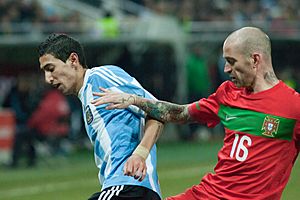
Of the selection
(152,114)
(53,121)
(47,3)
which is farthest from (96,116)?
(47,3)

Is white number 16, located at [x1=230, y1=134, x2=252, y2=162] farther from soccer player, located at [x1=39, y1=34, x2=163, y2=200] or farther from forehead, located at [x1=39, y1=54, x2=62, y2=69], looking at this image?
forehead, located at [x1=39, y1=54, x2=62, y2=69]

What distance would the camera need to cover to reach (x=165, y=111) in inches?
254

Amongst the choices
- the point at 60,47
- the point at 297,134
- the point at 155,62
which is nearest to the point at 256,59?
the point at 297,134

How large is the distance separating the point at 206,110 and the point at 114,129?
68 centimetres

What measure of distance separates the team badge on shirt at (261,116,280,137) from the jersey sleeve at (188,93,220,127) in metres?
0.47

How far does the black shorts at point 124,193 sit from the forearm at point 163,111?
1.84ft

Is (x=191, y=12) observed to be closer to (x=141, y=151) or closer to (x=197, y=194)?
(x=197, y=194)

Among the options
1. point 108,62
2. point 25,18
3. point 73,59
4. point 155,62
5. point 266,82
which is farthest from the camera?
point 155,62

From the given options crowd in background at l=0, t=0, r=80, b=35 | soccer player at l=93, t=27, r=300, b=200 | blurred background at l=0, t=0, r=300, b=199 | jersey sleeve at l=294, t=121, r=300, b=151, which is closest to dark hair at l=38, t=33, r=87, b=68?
soccer player at l=93, t=27, r=300, b=200

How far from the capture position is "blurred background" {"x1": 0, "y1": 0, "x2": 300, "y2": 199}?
17250 millimetres

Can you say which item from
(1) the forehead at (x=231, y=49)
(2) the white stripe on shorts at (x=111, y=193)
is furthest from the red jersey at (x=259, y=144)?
(2) the white stripe on shorts at (x=111, y=193)

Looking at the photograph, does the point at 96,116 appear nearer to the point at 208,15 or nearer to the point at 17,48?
the point at 17,48

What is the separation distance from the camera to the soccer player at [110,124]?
6160 mm

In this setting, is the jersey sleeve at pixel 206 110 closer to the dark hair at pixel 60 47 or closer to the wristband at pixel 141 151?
the wristband at pixel 141 151
